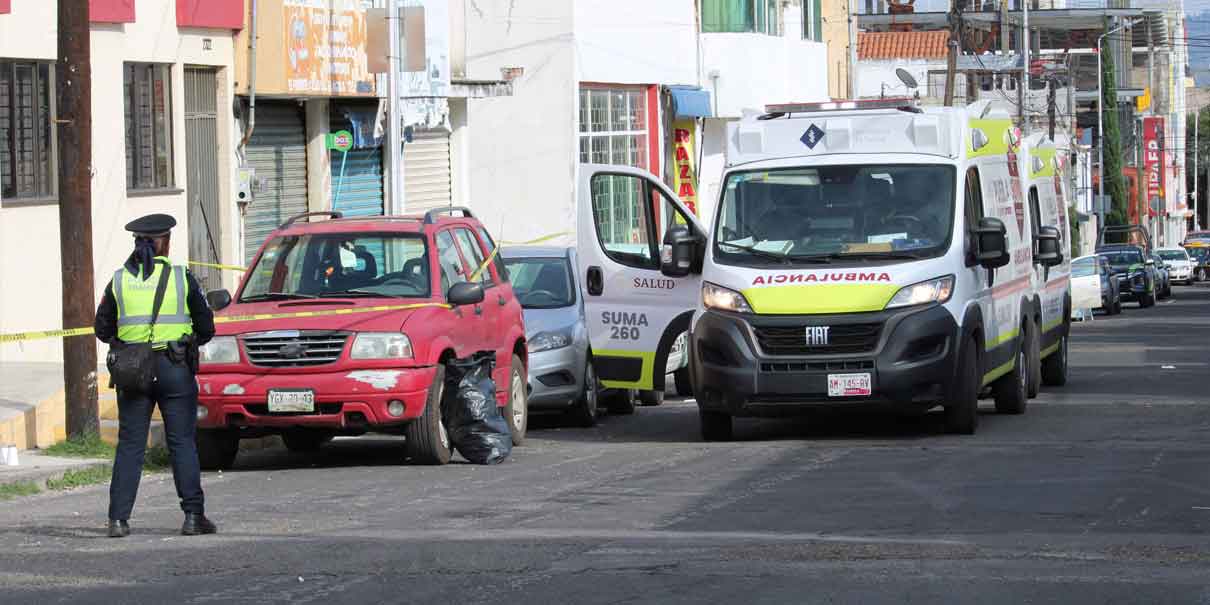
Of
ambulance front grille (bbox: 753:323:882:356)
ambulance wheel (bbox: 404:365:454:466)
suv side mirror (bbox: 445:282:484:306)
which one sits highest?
suv side mirror (bbox: 445:282:484:306)

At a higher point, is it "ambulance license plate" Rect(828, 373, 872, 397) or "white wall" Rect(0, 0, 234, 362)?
"white wall" Rect(0, 0, 234, 362)

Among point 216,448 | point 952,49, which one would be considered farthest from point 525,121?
point 216,448

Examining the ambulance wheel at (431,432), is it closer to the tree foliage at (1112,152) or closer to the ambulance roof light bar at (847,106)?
the ambulance roof light bar at (847,106)

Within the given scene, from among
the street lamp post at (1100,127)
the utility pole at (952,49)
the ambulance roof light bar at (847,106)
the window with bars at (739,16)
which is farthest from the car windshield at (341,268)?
the street lamp post at (1100,127)

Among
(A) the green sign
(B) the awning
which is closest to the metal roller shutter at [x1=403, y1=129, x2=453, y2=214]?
(A) the green sign

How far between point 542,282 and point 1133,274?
3577 cm

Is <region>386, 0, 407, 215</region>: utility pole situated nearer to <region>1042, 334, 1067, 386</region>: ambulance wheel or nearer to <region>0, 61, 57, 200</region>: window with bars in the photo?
<region>0, 61, 57, 200</region>: window with bars

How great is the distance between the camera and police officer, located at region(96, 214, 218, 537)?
10609 millimetres

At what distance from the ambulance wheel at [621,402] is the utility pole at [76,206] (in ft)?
20.3

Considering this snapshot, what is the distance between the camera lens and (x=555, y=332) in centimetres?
1778

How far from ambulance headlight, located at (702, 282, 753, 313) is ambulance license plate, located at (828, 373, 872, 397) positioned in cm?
87

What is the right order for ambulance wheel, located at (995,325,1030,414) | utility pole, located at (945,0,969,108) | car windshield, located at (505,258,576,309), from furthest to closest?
utility pole, located at (945,0,969,108) < car windshield, located at (505,258,576,309) < ambulance wheel, located at (995,325,1030,414)

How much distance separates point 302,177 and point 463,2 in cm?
788

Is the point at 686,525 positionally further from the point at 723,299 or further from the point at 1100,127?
the point at 1100,127
